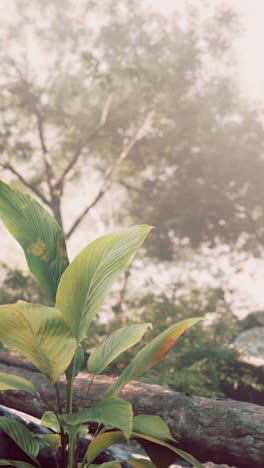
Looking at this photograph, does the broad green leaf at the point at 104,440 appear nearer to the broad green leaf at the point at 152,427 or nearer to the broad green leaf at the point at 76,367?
the broad green leaf at the point at 152,427

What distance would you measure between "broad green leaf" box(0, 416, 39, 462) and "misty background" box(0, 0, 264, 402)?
8.41m

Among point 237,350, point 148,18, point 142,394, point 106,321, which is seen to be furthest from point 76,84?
point 142,394

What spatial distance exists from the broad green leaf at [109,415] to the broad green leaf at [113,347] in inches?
14.4

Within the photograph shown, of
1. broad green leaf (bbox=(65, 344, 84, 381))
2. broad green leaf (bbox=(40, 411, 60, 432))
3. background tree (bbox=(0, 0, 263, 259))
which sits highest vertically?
background tree (bbox=(0, 0, 263, 259))

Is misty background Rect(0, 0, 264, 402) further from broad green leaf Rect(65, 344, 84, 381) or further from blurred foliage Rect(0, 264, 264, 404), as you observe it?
broad green leaf Rect(65, 344, 84, 381)

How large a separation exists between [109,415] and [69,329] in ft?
1.05

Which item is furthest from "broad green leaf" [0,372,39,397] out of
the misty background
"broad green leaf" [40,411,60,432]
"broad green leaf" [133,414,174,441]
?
the misty background

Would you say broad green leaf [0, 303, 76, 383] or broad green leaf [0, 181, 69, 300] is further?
broad green leaf [0, 181, 69, 300]

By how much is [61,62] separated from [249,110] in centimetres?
617

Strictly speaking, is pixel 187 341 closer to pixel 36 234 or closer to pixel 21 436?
pixel 21 436

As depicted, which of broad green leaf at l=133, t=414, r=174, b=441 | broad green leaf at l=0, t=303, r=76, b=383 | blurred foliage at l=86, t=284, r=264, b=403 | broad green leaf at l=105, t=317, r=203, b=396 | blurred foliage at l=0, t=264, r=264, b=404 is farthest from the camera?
blurred foliage at l=0, t=264, r=264, b=404

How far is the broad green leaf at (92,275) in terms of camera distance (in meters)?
1.68

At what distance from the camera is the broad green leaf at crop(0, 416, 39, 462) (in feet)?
5.77

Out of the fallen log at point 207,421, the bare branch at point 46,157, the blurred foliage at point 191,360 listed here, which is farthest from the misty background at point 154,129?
the fallen log at point 207,421
